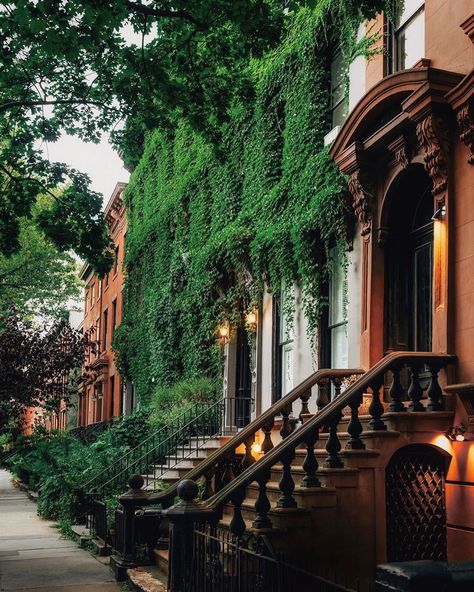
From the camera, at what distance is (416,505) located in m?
9.12

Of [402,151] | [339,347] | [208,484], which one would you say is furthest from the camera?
[339,347]

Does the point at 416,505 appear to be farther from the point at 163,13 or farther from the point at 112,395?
the point at 112,395

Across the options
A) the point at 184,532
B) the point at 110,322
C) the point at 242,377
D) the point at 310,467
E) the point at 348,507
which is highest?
the point at 110,322

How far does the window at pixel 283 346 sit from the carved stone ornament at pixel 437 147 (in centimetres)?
506

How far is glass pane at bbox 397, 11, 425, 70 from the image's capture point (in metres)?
11.2

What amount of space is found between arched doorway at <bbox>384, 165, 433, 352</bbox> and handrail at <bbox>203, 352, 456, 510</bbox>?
1669mm

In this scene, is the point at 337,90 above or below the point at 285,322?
above

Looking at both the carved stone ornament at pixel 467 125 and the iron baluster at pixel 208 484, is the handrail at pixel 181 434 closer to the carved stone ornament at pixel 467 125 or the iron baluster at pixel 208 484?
the iron baluster at pixel 208 484

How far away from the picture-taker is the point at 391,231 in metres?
11.2

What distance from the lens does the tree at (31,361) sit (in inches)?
1001

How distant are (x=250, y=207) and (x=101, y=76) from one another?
4.66 m

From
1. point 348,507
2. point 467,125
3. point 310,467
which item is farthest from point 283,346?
point 467,125

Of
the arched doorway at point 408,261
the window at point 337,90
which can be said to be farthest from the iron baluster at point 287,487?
the window at point 337,90

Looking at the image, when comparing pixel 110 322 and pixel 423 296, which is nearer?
pixel 423 296
